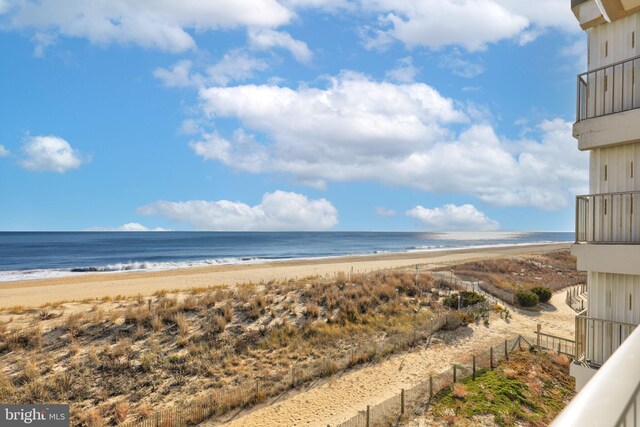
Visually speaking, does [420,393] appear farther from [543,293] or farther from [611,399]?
[543,293]

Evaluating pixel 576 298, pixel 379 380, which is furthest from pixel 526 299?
pixel 379 380

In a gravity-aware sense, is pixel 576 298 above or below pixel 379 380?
above

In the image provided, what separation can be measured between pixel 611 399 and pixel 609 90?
5853 mm

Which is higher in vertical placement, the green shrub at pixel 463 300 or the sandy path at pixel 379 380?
the green shrub at pixel 463 300

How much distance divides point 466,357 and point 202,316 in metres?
12.0

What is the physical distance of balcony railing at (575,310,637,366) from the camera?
5363 mm

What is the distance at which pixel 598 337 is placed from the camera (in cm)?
566

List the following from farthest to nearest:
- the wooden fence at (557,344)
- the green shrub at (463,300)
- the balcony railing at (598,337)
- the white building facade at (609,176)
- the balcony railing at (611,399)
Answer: the green shrub at (463,300), the wooden fence at (557,344), the balcony railing at (598,337), the white building facade at (609,176), the balcony railing at (611,399)

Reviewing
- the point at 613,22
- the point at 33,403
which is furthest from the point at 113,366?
the point at 613,22

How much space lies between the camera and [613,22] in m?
5.52

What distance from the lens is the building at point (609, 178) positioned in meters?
5.16

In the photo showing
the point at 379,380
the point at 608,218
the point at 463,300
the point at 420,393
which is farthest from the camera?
the point at 463,300

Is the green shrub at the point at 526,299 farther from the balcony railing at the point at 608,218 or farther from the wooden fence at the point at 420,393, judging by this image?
the balcony railing at the point at 608,218

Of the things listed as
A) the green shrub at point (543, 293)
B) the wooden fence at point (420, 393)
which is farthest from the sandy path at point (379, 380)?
the green shrub at point (543, 293)
